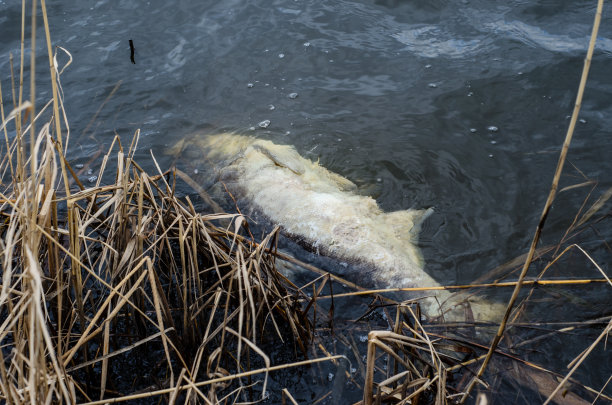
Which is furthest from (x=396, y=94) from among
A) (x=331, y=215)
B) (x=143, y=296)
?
(x=143, y=296)

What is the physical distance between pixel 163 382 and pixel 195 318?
0.36 m

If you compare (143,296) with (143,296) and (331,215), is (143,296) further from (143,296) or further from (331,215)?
(331,215)

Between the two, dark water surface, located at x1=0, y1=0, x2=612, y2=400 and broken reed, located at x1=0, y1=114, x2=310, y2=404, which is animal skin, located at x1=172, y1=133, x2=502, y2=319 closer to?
dark water surface, located at x1=0, y1=0, x2=612, y2=400

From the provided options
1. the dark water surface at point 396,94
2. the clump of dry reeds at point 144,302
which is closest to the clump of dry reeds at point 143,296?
the clump of dry reeds at point 144,302


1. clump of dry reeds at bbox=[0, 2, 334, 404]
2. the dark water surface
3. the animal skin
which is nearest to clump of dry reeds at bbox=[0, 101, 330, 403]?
clump of dry reeds at bbox=[0, 2, 334, 404]

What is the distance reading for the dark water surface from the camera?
4238mm

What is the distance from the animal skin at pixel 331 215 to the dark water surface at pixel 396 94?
0.75 feet

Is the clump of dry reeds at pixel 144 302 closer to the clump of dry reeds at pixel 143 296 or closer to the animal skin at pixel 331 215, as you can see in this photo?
the clump of dry reeds at pixel 143 296

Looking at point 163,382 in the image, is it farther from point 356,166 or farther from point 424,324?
point 356,166

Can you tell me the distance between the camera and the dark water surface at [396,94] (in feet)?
13.9

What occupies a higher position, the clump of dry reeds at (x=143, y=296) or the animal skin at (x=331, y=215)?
the clump of dry reeds at (x=143, y=296)

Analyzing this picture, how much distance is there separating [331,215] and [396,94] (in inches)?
91.3

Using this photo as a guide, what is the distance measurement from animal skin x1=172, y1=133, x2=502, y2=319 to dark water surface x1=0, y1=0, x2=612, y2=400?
0.23 m

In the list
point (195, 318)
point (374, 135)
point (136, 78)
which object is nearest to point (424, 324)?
point (195, 318)
